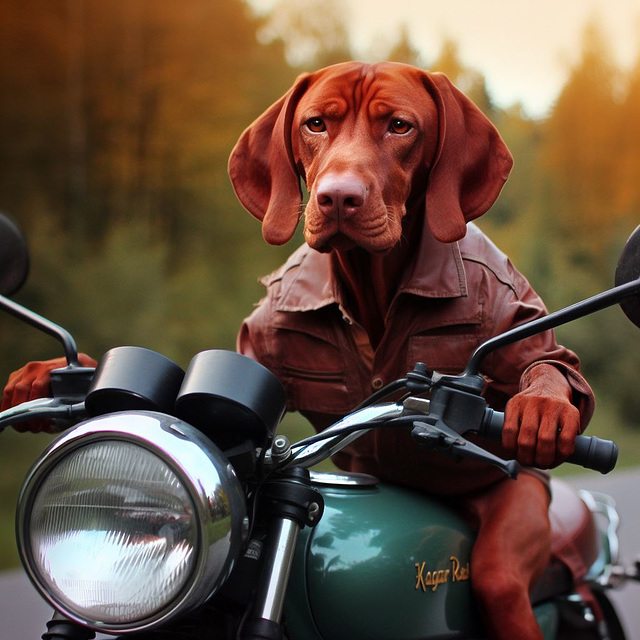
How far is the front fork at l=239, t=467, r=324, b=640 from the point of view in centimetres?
120

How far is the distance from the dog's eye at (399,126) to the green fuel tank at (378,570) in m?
0.60

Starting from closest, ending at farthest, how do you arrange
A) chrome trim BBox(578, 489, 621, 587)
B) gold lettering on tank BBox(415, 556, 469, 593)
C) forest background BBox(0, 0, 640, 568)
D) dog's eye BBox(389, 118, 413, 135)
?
gold lettering on tank BBox(415, 556, 469, 593) < dog's eye BBox(389, 118, 413, 135) < chrome trim BBox(578, 489, 621, 587) < forest background BBox(0, 0, 640, 568)

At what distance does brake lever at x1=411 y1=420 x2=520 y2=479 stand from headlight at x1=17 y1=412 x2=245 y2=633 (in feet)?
0.81

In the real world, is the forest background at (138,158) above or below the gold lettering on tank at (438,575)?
above

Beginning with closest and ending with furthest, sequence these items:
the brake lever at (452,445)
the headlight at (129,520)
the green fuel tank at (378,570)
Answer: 1. the headlight at (129,520)
2. the brake lever at (452,445)
3. the green fuel tank at (378,570)

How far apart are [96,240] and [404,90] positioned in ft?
18.5

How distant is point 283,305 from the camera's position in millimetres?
1924

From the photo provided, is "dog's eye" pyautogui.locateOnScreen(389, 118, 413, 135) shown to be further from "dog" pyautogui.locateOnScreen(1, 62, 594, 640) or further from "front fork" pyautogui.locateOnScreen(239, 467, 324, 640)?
"front fork" pyautogui.locateOnScreen(239, 467, 324, 640)

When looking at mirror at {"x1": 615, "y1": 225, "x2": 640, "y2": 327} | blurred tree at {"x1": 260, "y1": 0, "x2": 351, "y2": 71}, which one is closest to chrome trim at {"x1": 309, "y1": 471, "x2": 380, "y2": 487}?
mirror at {"x1": 615, "y1": 225, "x2": 640, "y2": 327}

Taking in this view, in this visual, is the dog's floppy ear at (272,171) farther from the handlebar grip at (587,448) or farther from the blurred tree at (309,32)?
Result: the blurred tree at (309,32)

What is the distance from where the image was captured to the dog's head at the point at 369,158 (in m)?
1.54

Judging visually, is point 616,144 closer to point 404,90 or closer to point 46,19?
point 46,19

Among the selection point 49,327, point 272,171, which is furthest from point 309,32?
point 49,327

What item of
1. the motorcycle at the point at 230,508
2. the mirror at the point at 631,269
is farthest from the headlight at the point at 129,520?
the mirror at the point at 631,269
